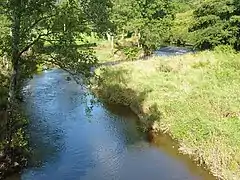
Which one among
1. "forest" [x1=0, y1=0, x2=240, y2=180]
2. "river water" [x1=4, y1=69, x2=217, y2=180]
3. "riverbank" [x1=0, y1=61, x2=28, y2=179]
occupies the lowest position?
"river water" [x1=4, y1=69, x2=217, y2=180]

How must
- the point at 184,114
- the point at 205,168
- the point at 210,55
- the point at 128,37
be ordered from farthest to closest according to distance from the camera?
1. the point at 128,37
2. the point at 210,55
3. the point at 184,114
4. the point at 205,168

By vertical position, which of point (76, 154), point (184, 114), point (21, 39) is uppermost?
point (21, 39)

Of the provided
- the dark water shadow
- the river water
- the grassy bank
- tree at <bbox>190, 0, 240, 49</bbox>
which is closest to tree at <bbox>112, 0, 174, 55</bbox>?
tree at <bbox>190, 0, 240, 49</bbox>

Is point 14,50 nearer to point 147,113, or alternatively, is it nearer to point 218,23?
point 147,113

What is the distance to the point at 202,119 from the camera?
23031 mm

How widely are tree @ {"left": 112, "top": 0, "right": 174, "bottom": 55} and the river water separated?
25983 mm

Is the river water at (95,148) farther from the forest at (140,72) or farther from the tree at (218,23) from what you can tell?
the tree at (218,23)

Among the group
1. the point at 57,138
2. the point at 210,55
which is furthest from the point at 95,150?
the point at 210,55

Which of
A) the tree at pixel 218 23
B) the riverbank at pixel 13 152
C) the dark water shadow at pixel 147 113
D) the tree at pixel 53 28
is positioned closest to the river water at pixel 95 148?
the dark water shadow at pixel 147 113

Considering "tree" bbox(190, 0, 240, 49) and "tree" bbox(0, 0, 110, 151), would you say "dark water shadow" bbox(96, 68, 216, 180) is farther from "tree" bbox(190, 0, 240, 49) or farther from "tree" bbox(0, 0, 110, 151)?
"tree" bbox(190, 0, 240, 49)

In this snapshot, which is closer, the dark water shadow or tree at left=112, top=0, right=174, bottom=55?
the dark water shadow

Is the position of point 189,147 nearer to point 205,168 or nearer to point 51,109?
point 205,168

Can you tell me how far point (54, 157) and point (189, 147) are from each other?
7.16 meters

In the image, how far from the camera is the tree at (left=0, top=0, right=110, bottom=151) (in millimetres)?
16144
